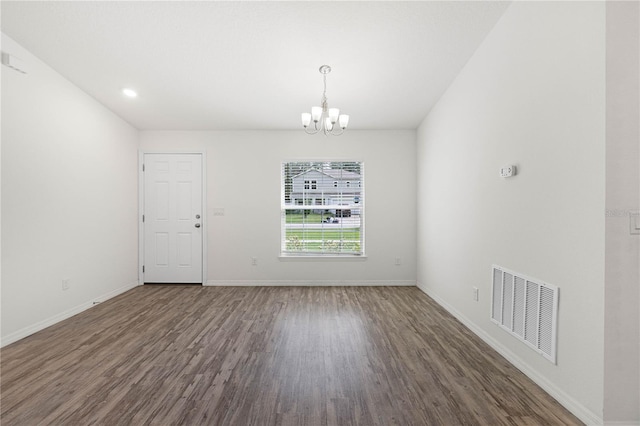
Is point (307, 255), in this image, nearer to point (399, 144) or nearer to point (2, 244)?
point (399, 144)

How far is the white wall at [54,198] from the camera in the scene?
8.48ft

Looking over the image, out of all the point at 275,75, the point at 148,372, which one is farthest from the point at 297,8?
the point at 148,372

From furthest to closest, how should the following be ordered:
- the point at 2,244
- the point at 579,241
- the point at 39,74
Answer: the point at 39,74 < the point at 2,244 < the point at 579,241

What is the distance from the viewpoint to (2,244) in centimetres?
249

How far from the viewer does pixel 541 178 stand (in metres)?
1.92

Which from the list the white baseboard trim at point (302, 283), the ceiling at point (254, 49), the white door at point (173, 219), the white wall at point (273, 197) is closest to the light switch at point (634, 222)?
the ceiling at point (254, 49)

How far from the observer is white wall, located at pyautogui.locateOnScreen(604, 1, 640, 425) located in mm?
1488

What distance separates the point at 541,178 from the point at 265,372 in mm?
2414

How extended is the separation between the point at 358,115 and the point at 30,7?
11.2 feet

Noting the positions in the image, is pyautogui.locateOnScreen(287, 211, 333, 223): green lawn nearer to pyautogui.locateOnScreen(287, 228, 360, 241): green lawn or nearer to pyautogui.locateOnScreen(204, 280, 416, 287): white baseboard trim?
pyautogui.locateOnScreen(287, 228, 360, 241): green lawn

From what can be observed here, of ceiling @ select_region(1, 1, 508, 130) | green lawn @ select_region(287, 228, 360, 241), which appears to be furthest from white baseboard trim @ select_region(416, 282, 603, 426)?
ceiling @ select_region(1, 1, 508, 130)

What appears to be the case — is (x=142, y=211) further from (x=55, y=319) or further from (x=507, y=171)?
(x=507, y=171)

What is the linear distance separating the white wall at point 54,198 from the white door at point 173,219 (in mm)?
470

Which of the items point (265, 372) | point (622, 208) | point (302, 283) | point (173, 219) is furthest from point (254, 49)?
point (302, 283)
